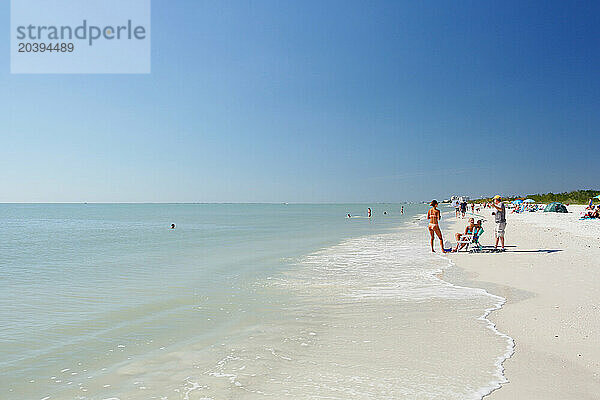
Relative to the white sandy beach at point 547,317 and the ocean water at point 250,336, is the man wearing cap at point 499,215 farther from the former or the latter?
the ocean water at point 250,336

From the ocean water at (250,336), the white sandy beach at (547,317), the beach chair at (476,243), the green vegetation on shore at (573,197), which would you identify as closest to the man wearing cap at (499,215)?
the beach chair at (476,243)

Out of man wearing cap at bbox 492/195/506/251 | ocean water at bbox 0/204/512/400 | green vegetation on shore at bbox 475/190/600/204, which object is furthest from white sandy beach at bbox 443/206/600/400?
green vegetation on shore at bbox 475/190/600/204

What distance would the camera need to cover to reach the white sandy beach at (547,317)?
4500mm

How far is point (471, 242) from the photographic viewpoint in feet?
56.5

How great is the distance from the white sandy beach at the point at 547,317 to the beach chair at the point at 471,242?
6.67 feet

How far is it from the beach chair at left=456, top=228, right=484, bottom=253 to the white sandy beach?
2.03 metres

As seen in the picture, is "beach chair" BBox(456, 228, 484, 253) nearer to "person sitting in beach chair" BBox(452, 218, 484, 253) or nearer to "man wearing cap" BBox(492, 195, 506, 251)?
"person sitting in beach chair" BBox(452, 218, 484, 253)

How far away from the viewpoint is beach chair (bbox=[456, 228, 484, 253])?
17006 mm

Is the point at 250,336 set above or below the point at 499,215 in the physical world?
below

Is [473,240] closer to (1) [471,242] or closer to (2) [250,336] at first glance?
(1) [471,242]

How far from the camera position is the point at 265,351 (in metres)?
5.95

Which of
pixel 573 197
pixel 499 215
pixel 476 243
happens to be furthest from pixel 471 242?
pixel 573 197

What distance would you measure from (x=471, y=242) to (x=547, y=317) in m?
10.6

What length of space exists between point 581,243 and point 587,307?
12764mm
